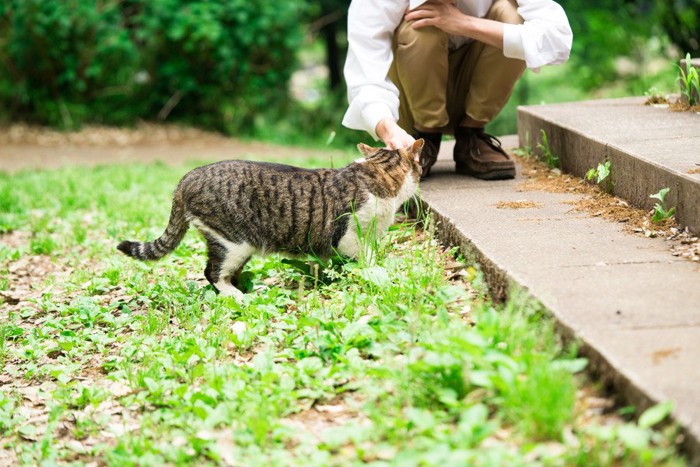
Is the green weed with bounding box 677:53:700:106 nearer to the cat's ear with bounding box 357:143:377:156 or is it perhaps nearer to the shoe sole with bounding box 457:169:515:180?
the shoe sole with bounding box 457:169:515:180

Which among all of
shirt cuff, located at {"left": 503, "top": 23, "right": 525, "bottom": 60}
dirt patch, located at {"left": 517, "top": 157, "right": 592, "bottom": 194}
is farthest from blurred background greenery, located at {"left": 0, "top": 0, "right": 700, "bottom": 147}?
shirt cuff, located at {"left": 503, "top": 23, "right": 525, "bottom": 60}

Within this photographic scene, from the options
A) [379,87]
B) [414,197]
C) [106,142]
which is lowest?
[106,142]

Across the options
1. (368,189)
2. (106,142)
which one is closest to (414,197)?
(368,189)

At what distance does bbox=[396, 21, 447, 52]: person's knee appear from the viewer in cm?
472

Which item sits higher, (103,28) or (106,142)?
(103,28)

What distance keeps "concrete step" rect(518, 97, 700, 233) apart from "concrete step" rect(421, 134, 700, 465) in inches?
10.9

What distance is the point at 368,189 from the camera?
Result: 4.28 meters

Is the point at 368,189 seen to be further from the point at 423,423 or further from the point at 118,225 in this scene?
the point at 118,225

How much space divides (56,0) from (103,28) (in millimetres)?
742

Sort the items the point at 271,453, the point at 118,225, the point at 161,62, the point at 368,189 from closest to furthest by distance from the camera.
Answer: the point at 271,453 → the point at 368,189 → the point at 118,225 → the point at 161,62

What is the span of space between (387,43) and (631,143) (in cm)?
150

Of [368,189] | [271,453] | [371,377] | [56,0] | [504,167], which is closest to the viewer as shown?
[271,453]

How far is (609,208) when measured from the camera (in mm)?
4238

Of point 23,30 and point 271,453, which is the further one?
point 23,30
